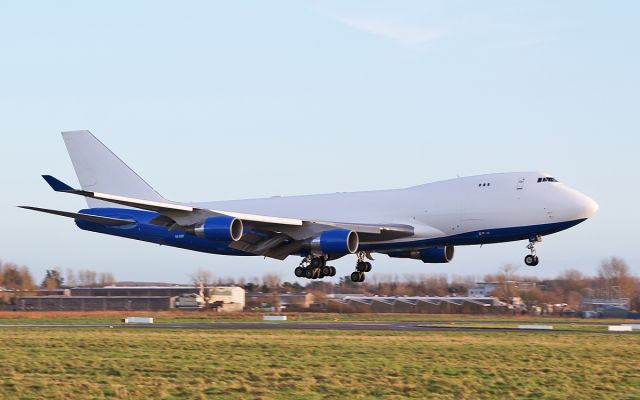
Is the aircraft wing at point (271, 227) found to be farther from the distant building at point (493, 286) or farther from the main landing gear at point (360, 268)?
the distant building at point (493, 286)

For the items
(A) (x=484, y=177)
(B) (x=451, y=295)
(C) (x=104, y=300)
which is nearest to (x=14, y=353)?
(A) (x=484, y=177)

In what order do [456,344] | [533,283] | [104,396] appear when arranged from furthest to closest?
[533,283], [456,344], [104,396]

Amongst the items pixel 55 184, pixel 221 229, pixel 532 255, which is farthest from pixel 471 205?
pixel 55 184

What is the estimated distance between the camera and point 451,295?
92438mm

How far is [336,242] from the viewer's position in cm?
4797

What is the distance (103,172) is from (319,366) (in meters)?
35.7

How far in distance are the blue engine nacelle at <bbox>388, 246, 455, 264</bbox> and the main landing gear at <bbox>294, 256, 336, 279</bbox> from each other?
13.4 feet

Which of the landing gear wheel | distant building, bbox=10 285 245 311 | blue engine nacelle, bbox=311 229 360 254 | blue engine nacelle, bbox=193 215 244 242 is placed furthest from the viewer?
distant building, bbox=10 285 245 311

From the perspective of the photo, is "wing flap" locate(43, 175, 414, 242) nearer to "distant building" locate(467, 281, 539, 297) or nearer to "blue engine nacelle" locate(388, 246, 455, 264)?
"blue engine nacelle" locate(388, 246, 455, 264)

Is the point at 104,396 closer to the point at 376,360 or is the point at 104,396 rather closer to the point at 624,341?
the point at 376,360

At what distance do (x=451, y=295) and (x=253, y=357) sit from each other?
215ft

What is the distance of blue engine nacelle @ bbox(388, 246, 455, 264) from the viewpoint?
5375 centimetres

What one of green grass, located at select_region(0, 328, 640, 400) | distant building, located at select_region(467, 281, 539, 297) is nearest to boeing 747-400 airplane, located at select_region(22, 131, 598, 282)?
green grass, located at select_region(0, 328, 640, 400)

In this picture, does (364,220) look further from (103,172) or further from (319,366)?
Result: (319,366)
